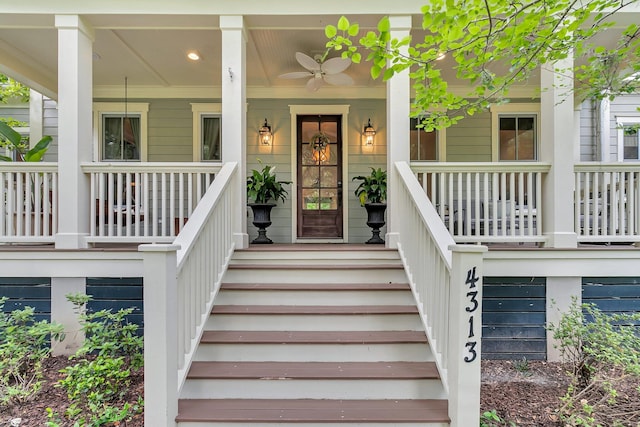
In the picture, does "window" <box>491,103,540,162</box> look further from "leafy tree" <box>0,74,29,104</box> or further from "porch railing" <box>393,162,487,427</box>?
"leafy tree" <box>0,74,29,104</box>

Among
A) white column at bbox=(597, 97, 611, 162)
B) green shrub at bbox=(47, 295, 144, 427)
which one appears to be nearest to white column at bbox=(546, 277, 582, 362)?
green shrub at bbox=(47, 295, 144, 427)

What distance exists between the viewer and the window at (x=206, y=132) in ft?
19.3

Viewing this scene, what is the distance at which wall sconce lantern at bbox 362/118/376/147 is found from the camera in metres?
5.72

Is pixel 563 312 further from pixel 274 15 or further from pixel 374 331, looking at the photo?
pixel 274 15

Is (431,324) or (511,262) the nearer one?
(431,324)

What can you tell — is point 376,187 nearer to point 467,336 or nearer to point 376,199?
point 376,199

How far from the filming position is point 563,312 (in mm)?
3328

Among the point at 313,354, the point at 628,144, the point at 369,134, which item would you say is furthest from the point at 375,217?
the point at 628,144

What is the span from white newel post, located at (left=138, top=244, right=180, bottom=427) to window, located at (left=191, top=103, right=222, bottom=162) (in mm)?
4179

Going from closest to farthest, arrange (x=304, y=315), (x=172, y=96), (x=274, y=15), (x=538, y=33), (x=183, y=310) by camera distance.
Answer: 1. (x=183, y=310)
2. (x=538, y=33)
3. (x=304, y=315)
4. (x=274, y=15)
5. (x=172, y=96)

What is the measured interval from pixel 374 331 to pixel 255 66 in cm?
402

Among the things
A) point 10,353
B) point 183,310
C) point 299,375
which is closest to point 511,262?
point 299,375

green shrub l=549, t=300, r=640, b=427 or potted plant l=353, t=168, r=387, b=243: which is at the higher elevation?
potted plant l=353, t=168, r=387, b=243

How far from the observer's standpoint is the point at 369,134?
5.75m
